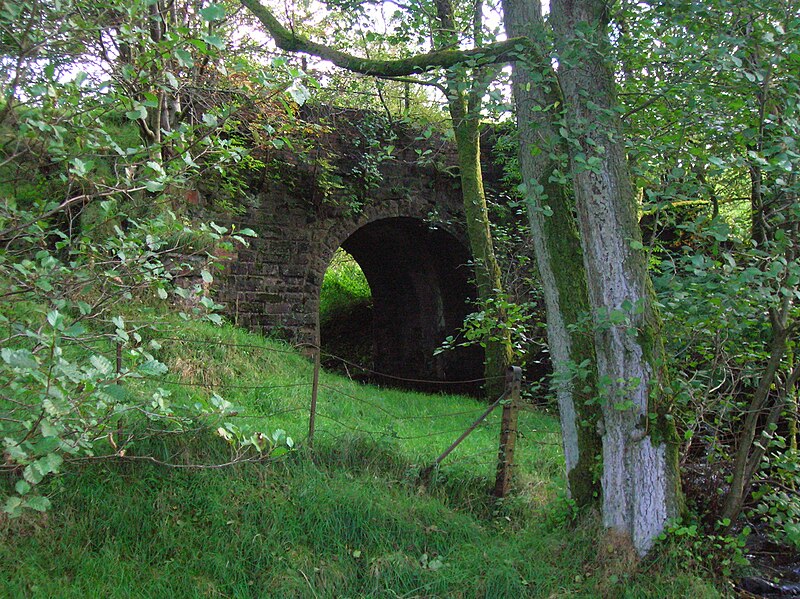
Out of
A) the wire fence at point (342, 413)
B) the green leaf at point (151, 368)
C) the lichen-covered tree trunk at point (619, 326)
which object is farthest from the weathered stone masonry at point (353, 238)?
the green leaf at point (151, 368)

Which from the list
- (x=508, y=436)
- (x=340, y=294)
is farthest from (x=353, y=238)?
(x=508, y=436)

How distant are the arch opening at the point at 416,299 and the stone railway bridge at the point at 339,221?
1.1 inches

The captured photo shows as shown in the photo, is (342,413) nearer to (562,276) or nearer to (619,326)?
(562,276)

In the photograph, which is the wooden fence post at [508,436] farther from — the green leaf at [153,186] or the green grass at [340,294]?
the green grass at [340,294]

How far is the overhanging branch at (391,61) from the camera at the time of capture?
Result: 4117mm

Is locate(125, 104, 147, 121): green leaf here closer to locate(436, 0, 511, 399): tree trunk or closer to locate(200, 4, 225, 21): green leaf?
locate(200, 4, 225, 21): green leaf

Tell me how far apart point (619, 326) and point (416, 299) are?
345 inches

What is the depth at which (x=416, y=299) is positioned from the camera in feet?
42.0

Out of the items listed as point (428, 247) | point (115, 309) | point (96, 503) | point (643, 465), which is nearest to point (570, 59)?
Result: point (643, 465)

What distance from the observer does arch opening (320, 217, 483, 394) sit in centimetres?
1166

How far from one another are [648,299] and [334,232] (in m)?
6.36

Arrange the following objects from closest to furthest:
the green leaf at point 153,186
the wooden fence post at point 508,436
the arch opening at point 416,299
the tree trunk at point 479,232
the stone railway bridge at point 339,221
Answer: the green leaf at point 153,186, the wooden fence post at point 508,436, the tree trunk at point 479,232, the stone railway bridge at point 339,221, the arch opening at point 416,299

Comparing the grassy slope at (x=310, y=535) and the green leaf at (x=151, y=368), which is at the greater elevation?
the green leaf at (x=151, y=368)

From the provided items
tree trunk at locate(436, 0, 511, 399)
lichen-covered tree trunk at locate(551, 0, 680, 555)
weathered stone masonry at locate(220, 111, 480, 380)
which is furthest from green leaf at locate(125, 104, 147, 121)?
tree trunk at locate(436, 0, 511, 399)
